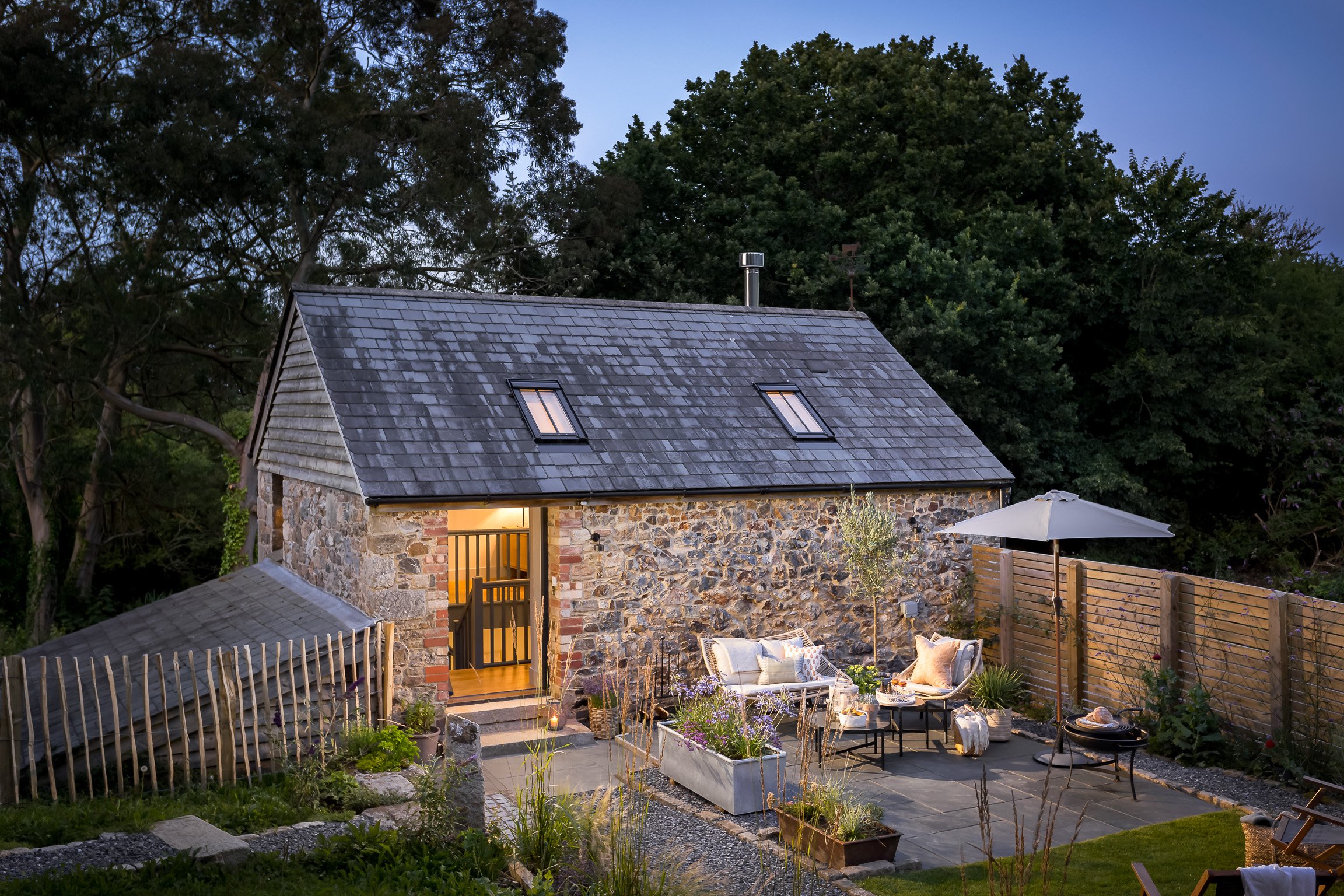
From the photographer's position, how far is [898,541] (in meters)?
12.0

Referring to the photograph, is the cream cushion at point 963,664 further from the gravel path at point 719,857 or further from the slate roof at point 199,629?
the slate roof at point 199,629

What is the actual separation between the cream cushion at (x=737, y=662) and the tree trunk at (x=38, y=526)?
54.8ft

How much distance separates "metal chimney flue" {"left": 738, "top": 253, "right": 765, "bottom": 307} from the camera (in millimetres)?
15375

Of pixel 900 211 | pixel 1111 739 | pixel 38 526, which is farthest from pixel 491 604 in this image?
pixel 38 526

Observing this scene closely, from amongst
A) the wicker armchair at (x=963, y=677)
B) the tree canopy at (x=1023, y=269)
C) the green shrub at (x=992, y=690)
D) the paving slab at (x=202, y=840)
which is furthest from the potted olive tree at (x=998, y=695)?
the tree canopy at (x=1023, y=269)

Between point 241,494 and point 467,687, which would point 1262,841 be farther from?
point 241,494

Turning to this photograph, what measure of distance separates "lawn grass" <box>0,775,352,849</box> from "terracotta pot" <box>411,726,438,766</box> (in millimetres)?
1578

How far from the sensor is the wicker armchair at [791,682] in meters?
9.92

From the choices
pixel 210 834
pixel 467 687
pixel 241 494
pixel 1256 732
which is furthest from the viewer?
pixel 241 494

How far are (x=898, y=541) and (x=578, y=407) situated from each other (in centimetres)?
408

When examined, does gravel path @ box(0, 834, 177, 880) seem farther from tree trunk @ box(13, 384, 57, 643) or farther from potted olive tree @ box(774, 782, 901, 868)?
tree trunk @ box(13, 384, 57, 643)

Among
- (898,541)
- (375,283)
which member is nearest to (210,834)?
(898,541)

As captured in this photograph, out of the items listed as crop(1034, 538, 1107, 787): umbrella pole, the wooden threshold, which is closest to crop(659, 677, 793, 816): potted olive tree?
crop(1034, 538, 1107, 787): umbrella pole

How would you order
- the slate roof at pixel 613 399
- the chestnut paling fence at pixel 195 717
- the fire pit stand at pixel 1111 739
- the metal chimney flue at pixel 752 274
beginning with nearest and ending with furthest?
the chestnut paling fence at pixel 195 717 < the fire pit stand at pixel 1111 739 < the slate roof at pixel 613 399 < the metal chimney flue at pixel 752 274
